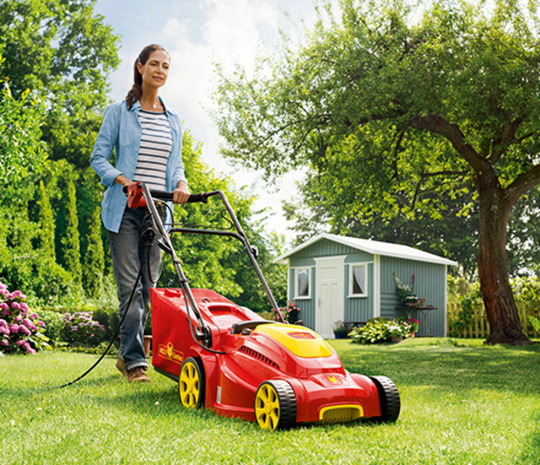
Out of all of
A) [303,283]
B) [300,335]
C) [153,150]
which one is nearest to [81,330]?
[153,150]

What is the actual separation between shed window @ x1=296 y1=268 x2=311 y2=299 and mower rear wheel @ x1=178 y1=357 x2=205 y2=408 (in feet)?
53.3

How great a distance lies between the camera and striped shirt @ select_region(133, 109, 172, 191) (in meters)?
4.45

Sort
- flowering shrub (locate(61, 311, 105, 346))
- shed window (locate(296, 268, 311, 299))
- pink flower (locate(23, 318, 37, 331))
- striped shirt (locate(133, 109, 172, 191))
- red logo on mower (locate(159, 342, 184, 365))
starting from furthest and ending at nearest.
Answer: shed window (locate(296, 268, 311, 299)) < flowering shrub (locate(61, 311, 105, 346)) < pink flower (locate(23, 318, 37, 331)) < striped shirt (locate(133, 109, 172, 191)) < red logo on mower (locate(159, 342, 184, 365))

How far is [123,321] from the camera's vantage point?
421cm

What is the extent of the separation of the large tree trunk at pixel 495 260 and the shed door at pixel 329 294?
6747mm

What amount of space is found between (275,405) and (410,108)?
9.28 m

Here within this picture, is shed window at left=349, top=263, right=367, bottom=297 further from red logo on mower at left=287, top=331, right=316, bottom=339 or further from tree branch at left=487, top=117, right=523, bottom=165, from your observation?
red logo on mower at left=287, top=331, right=316, bottom=339

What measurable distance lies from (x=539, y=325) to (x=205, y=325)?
1.69m

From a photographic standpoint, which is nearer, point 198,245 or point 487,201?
point 487,201

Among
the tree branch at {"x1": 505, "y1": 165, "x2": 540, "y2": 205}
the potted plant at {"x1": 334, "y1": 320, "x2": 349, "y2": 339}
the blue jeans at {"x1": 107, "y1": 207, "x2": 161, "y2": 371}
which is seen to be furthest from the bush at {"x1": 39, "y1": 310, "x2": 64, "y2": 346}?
the potted plant at {"x1": 334, "y1": 320, "x2": 349, "y2": 339}

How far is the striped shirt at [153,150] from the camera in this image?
445cm

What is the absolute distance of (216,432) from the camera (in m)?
2.82

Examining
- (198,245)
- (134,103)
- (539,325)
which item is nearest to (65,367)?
(134,103)

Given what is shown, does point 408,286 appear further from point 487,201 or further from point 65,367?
point 65,367
